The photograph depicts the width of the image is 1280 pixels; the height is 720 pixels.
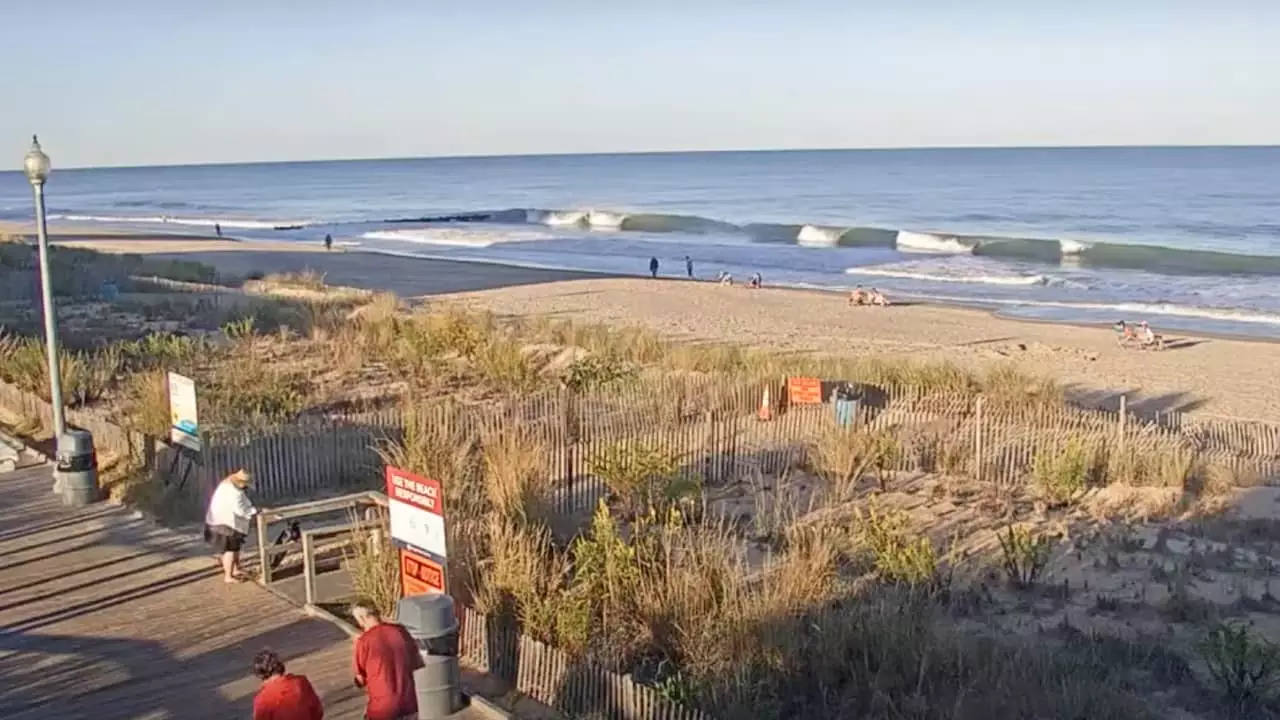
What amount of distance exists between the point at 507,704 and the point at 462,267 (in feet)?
157

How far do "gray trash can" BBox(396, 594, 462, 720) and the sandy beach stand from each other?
60.0 ft

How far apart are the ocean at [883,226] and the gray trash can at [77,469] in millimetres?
31625

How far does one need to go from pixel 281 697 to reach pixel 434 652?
4.00 feet

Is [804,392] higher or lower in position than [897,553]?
lower

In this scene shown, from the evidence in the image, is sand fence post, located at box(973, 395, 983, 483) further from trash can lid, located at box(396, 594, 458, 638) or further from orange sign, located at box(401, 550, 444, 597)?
trash can lid, located at box(396, 594, 458, 638)

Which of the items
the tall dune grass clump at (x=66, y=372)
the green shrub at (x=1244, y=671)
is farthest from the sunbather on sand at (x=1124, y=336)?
the green shrub at (x=1244, y=671)

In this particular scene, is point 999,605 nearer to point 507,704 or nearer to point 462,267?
point 507,704

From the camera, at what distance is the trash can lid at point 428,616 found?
26.4 ft

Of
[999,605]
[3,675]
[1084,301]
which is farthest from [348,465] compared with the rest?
[1084,301]

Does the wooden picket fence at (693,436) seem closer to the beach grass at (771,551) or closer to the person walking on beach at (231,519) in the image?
the beach grass at (771,551)

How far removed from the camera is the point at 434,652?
809cm

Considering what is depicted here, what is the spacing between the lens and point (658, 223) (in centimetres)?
9119

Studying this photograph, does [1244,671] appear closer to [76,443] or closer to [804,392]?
[804,392]

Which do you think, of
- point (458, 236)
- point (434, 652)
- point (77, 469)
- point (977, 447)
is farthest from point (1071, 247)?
point (434, 652)
